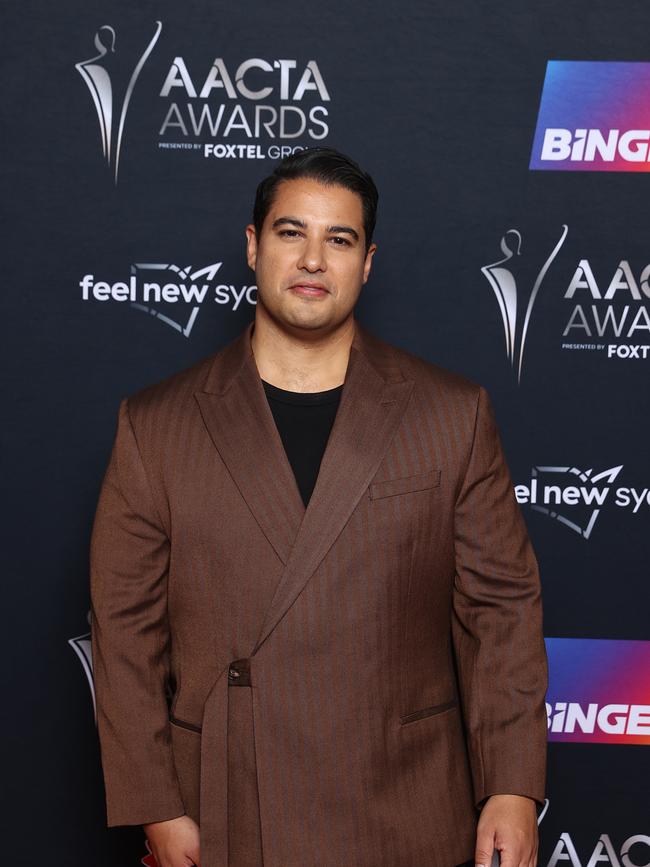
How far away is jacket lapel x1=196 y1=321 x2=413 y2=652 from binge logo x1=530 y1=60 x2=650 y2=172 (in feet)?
2.97

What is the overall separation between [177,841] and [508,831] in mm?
548

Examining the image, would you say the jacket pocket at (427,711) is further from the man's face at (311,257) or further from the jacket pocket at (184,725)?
the man's face at (311,257)

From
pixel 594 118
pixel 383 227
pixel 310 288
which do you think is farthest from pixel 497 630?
pixel 594 118

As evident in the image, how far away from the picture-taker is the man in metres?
1.68

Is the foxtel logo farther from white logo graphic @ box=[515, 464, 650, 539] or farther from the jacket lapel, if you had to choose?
the jacket lapel

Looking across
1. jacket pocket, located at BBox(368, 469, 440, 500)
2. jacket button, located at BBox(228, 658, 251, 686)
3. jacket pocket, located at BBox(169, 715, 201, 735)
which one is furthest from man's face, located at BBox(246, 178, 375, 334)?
jacket pocket, located at BBox(169, 715, 201, 735)

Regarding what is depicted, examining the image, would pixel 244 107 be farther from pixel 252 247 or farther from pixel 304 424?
pixel 304 424

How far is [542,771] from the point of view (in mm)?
1729

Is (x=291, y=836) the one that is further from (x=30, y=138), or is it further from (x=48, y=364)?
(x=30, y=138)

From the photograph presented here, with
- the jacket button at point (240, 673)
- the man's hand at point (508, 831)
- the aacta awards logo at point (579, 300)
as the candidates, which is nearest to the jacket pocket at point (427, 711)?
the man's hand at point (508, 831)

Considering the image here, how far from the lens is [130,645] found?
5.74 ft

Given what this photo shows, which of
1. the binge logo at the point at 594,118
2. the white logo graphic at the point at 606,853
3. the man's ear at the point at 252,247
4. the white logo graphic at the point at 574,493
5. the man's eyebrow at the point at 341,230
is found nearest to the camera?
the man's eyebrow at the point at 341,230

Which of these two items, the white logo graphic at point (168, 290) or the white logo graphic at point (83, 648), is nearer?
the white logo graphic at point (168, 290)

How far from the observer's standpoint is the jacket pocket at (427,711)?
1.72 metres
